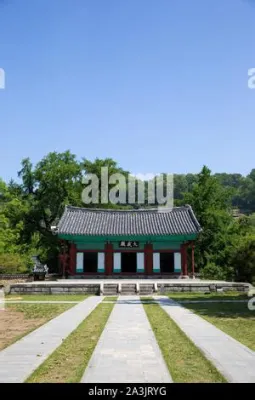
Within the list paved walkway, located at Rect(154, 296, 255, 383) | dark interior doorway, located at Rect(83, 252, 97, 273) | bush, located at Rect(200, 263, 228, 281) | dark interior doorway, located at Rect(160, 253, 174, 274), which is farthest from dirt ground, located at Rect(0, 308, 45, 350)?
bush, located at Rect(200, 263, 228, 281)

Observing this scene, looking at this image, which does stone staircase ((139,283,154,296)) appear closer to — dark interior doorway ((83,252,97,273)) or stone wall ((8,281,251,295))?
stone wall ((8,281,251,295))

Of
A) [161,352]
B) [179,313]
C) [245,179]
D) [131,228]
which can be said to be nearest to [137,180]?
[131,228]

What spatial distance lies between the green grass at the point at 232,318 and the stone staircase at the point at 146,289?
539 centimetres

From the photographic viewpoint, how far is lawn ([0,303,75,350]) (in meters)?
8.30

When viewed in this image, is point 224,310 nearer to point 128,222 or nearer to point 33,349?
point 33,349

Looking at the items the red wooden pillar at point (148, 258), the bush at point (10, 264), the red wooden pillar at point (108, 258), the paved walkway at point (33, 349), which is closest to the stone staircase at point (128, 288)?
the red wooden pillar at point (148, 258)

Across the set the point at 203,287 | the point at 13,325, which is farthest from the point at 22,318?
the point at 203,287

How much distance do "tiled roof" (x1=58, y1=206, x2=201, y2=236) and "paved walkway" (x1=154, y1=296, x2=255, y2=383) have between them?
15.2 m

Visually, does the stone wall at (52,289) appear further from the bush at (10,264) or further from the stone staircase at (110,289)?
the bush at (10,264)

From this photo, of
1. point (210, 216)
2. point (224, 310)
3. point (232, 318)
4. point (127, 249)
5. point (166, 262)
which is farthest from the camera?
point (210, 216)

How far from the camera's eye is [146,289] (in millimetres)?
19578

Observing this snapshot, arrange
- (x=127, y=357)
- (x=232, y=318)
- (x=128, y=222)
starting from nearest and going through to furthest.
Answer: (x=127, y=357)
(x=232, y=318)
(x=128, y=222)

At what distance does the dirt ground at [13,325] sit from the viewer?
26.0 feet

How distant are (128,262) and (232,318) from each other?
15.8 m
